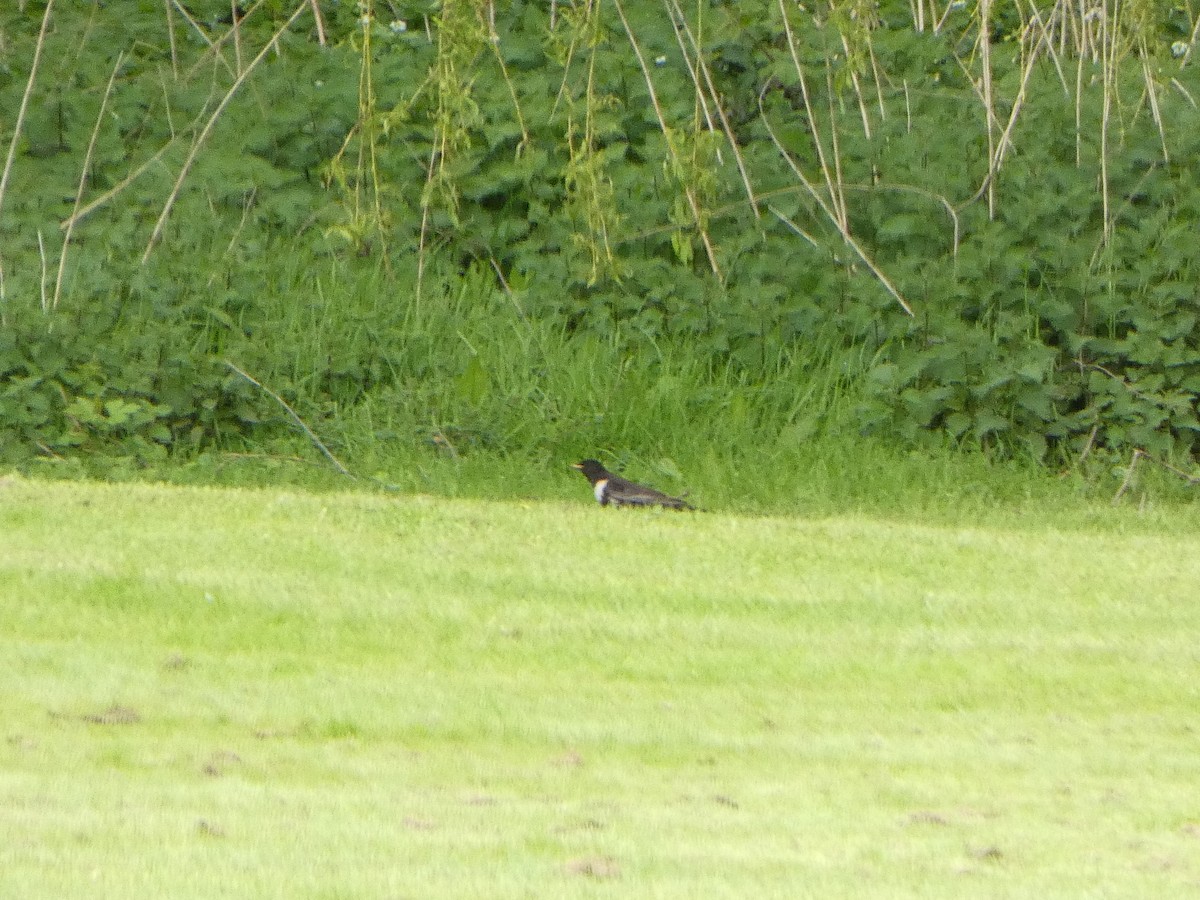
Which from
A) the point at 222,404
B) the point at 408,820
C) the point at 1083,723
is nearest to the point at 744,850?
the point at 408,820

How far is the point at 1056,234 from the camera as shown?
1184 centimetres

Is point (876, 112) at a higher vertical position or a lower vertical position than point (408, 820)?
higher

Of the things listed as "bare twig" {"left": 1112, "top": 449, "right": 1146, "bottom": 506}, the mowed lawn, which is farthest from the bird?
"bare twig" {"left": 1112, "top": 449, "right": 1146, "bottom": 506}

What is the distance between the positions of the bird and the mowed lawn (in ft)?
0.62

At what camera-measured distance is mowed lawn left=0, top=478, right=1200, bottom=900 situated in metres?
4.27

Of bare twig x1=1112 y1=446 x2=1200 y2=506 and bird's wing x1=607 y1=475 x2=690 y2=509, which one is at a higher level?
bare twig x1=1112 y1=446 x2=1200 y2=506

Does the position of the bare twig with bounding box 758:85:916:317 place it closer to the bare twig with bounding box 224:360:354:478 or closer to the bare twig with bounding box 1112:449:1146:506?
the bare twig with bounding box 1112:449:1146:506

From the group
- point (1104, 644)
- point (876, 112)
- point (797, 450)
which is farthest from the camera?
point (876, 112)

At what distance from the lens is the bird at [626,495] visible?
9.64 meters

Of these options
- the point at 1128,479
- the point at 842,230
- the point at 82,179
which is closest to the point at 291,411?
the point at 82,179

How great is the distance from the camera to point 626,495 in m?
9.72

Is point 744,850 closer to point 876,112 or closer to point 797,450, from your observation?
point 797,450

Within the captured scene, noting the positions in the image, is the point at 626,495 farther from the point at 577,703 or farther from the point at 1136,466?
the point at 577,703

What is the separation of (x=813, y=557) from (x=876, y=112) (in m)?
5.65
